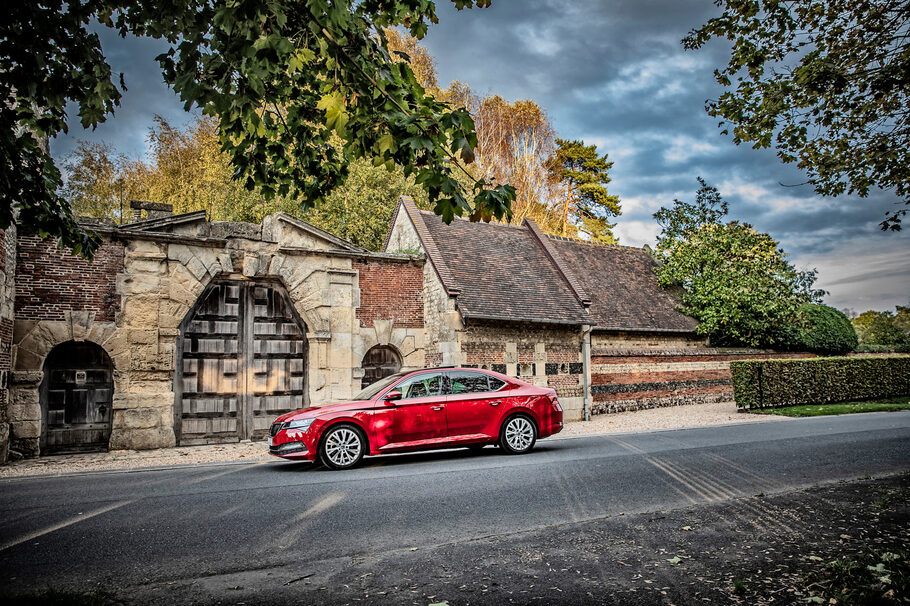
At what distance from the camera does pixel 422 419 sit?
8.99m

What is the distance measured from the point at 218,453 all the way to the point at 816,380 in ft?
58.4

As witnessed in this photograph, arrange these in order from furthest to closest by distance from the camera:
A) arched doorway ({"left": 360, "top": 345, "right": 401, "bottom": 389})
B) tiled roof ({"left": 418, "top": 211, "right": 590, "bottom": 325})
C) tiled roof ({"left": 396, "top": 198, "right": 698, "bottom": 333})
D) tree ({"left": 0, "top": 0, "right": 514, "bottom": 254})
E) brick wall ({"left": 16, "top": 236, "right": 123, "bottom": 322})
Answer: tiled roof ({"left": 396, "top": 198, "right": 698, "bottom": 333})
tiled roof ({"left": 418, "top": 211, "right": 590, "bottom": 325})
arched doorway ({"left": 360, "top": 345, "right": 401, "bottom": 389})
brick wall ({"left": 16, "top": 236, "right": 123, "bottom": 322})
tree ({"left": 0, "top": 0, "right": 514, "bottom": 254})

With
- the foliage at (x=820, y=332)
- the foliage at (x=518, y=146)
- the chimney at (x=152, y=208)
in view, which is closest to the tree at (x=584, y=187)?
the foliage at (x=518, y=146)

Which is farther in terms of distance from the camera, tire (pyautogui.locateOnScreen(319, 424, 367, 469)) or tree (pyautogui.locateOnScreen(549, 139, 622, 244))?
tree (pyautogui.locateOnScreen(549, 139, 622, 244))

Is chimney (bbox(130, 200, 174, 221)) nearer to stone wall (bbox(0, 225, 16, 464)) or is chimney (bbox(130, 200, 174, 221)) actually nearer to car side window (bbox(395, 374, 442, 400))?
stone wall (bbox(0, 225, 16, 464))

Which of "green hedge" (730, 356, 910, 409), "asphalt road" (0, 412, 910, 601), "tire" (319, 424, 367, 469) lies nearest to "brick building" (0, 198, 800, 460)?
"green hedge" (730, 356, 910, 409)

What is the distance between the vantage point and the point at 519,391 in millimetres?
9781

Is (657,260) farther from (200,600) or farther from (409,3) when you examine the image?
(200,600)

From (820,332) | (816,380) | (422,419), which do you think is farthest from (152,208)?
(820,332)

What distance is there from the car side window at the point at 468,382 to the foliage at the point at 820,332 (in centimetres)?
1653

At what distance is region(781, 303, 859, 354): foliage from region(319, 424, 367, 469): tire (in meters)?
18.8

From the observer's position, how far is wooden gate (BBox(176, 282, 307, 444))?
12766mm

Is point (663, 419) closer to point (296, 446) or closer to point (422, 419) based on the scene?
point (422, 419)

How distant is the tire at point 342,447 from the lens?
8422 mm
